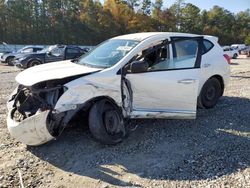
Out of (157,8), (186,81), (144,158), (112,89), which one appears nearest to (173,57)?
(186,81)

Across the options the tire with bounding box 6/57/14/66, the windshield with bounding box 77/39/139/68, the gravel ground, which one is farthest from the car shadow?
the tire with bounding box 6/57/14/66

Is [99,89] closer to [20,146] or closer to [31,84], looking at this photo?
[31,84]

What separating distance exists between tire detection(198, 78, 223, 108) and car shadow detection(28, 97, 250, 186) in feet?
3.48

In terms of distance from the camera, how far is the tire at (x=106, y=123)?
5.08 metres

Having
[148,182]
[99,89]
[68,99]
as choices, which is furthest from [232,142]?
[68,99]

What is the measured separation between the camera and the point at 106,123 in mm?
5246

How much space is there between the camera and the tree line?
59.8 meters

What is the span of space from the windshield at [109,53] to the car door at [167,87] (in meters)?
0.46

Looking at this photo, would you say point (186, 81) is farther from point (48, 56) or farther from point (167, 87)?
point (48, 56)

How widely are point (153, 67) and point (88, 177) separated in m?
2.35

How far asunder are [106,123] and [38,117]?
3.47ft

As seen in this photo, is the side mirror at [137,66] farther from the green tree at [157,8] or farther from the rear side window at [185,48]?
the green tree at [157,8]

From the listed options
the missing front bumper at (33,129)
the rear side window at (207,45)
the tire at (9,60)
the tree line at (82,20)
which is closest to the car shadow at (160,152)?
the missing front bumper at (33,129)

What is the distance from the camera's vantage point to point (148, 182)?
165 inches
